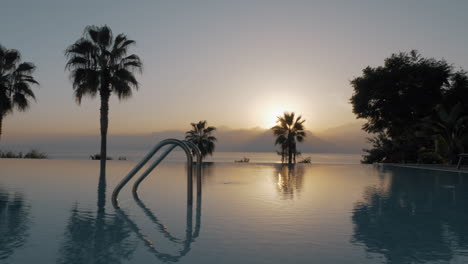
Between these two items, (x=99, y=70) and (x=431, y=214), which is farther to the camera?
(x=99, y=70)

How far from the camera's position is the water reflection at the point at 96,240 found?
437cm

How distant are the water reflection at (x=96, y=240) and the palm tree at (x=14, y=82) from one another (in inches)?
966

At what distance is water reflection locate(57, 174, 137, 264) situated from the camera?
4.37 meters

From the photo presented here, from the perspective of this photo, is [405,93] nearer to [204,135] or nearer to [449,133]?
[449,133]

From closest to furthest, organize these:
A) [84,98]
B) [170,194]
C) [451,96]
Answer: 1. [170,194]
2. [84,98]
3. [451,96]

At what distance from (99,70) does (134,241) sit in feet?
71.8

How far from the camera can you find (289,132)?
117ft

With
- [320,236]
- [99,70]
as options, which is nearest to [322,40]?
[99,70]

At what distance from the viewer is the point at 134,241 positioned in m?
5.18

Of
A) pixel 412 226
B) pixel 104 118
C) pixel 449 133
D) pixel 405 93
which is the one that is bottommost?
pixel 412 226

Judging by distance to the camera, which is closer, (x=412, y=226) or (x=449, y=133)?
(x=412, y=226)

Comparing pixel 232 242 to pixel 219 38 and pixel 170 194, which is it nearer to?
pixel 170 194

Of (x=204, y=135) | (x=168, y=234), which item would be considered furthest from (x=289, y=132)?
(x=168, y=234)

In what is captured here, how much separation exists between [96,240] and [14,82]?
27.6m
